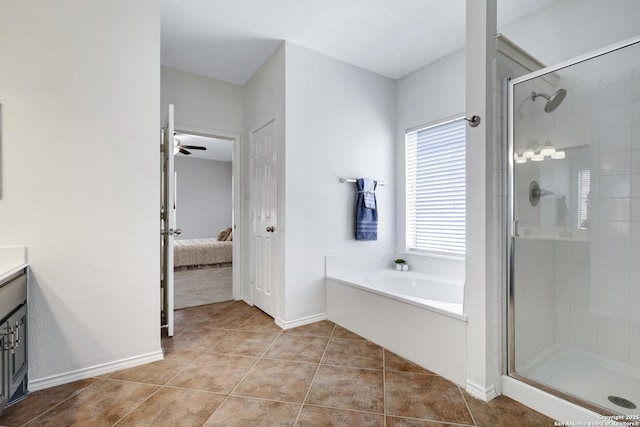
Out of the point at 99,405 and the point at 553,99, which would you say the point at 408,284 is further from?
the point at 99,405

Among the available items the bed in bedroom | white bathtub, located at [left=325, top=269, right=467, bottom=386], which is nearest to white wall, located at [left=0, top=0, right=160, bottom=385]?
white bathtub, located at [left=325, top=269, right=467, bottom=386]

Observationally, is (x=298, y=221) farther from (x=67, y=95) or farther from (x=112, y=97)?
(x=67, y=95)

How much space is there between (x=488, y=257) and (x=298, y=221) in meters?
1.65

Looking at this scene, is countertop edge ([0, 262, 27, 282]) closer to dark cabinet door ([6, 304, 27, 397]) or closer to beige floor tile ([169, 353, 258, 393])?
dark cabinet door ([6, 304, 27, 397])

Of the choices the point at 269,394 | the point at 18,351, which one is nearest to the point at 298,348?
the point at 269,394

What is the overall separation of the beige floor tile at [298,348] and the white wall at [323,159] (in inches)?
11.6

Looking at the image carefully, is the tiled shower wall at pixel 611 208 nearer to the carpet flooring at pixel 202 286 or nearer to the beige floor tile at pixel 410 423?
the beige floor tile at pixel 410 423

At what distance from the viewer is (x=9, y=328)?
60.5 inches

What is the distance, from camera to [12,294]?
1.58 meters

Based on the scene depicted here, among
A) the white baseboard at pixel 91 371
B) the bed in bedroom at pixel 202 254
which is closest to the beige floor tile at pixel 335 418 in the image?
the white baseboard at pixel 91 371

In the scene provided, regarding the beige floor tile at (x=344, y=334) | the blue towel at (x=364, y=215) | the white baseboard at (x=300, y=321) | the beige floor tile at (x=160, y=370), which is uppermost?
the blue towel at (x=364, y=215)

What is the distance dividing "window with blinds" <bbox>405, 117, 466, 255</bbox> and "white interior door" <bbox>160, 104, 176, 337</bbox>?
242 cm

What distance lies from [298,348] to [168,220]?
5.02 ft

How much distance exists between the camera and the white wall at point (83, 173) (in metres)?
1.79
